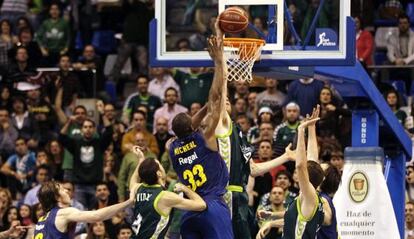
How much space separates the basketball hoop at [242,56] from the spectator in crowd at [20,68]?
9.07 m

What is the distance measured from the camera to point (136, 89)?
79.8 ft

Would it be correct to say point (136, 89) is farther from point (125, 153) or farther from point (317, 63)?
point (317, 63)

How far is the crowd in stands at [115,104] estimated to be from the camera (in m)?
20.1

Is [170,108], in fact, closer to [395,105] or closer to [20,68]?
[20,68]

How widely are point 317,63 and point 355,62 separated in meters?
0.46

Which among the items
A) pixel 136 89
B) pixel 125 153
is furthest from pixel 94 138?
pixel 136 89

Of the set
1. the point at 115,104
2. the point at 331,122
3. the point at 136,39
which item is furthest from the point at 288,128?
the point at 136,39

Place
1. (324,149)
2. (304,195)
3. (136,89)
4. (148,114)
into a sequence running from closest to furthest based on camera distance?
1. (304,195)
2. (324,149)
3. (148,114)
4. (136,89)

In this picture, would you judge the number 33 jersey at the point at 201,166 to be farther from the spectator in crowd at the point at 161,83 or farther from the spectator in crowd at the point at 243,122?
the spectator in crowd at the point at 161,83

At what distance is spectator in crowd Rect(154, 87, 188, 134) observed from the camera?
2162 centimetres

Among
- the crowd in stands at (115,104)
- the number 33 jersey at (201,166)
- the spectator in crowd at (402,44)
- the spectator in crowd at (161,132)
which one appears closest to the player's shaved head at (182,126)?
the number 33 jersey at (201,166)

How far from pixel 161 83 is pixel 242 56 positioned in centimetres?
817

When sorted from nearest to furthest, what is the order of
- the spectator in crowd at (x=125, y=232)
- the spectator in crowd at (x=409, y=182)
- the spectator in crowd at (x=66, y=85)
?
the spectator in crowd at (x=125, y=232) < the spectator in crowd at (x=409, y=182) < the spectator in crowd at (x=66, y=85)

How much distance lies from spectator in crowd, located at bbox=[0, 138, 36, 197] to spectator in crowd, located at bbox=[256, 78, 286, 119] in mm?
3522
